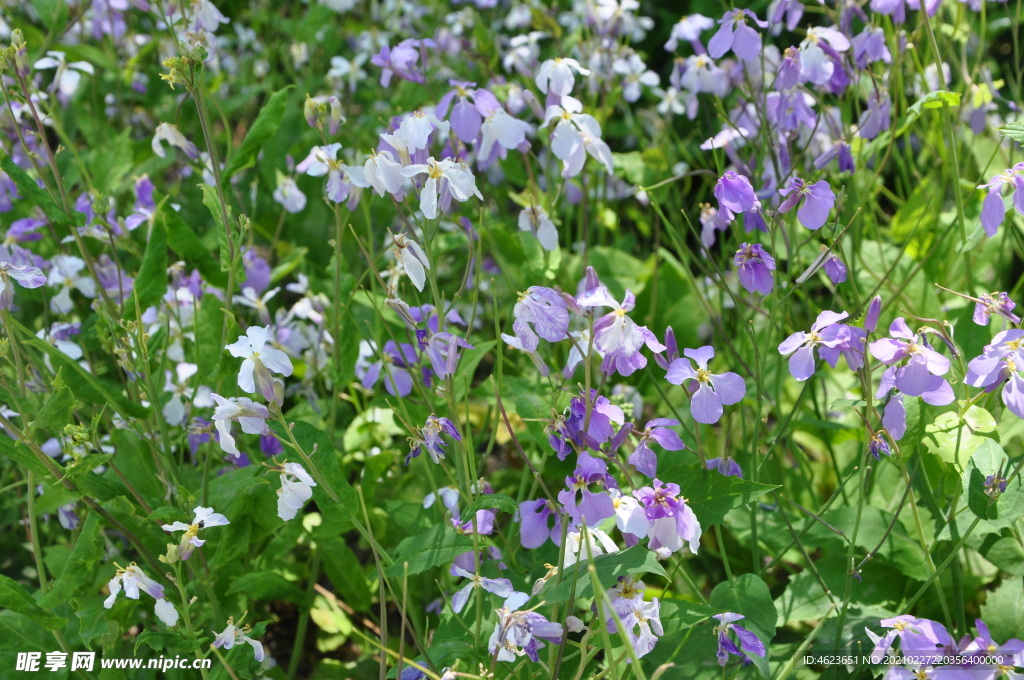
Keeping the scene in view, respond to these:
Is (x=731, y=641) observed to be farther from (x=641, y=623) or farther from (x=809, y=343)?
(x=809, y=343)

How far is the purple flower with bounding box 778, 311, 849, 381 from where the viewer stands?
1.18 m

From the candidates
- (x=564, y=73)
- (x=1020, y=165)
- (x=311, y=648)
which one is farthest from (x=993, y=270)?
(x=311, y=648)

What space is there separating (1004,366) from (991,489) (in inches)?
6.9

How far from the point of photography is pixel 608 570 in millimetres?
1142

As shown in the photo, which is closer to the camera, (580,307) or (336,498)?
(580,307)

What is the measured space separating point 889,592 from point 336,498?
3.25 feet

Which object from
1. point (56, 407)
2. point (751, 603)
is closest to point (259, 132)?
point (56, 407)

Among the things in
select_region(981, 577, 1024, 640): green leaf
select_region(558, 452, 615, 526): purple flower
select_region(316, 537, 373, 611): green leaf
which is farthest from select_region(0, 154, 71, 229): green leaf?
select_region(981, 577, 1024, 640): green leaf

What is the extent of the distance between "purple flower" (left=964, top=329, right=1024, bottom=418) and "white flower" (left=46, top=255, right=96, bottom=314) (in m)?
A: 1.70

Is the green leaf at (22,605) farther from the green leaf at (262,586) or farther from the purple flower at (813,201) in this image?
the purple flower at (813,201)

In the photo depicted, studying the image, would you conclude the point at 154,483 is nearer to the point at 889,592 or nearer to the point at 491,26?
the point at 889,592

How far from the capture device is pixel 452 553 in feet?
4.24

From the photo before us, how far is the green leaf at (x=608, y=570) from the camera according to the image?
111 centimetres

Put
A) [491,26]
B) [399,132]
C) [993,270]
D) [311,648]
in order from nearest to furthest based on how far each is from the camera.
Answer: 1. [399,132]
2. [311,648]
3. [993,270]
4. [491,26]
